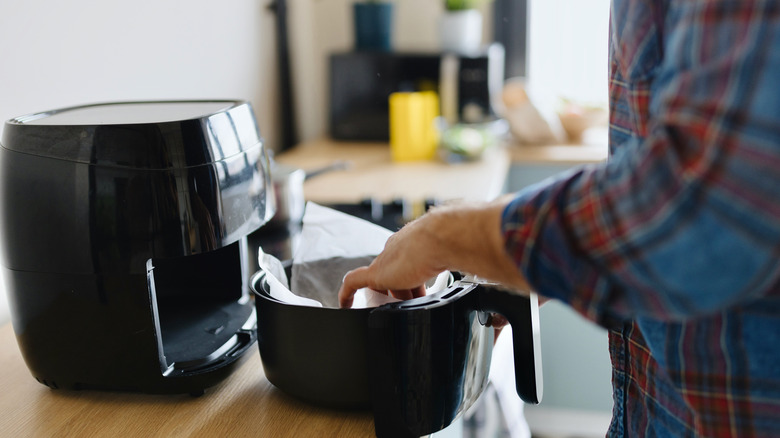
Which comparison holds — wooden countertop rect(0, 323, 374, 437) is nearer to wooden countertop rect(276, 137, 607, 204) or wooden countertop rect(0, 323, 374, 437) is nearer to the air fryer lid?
the air fryer lid

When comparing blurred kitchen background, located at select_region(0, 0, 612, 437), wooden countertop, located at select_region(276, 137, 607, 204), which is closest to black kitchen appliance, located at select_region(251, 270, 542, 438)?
blurred kitchen background, located at select_region(0, 0, 612, 437)

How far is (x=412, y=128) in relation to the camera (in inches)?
81.5

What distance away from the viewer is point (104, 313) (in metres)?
0.75

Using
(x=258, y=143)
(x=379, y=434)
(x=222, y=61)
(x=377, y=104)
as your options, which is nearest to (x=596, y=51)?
(x=377, y=104)

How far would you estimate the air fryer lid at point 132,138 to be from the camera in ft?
2.37

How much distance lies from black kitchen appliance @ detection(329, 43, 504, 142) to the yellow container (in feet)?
0.50

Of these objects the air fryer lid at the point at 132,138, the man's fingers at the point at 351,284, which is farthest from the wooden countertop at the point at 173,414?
the air fryer lid at the point at 132,138

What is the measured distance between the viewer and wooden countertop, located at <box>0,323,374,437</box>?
0.73 meters

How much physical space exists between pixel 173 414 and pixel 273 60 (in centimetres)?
158

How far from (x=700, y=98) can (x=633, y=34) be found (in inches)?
5.6

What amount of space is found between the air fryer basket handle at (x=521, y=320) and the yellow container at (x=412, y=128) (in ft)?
4.53

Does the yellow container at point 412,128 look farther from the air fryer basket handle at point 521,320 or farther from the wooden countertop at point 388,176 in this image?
the air fryer basket handle at point 521,320

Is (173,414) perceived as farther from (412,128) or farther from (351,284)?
(412,128)

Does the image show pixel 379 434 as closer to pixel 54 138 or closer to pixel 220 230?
pixel 220 230
